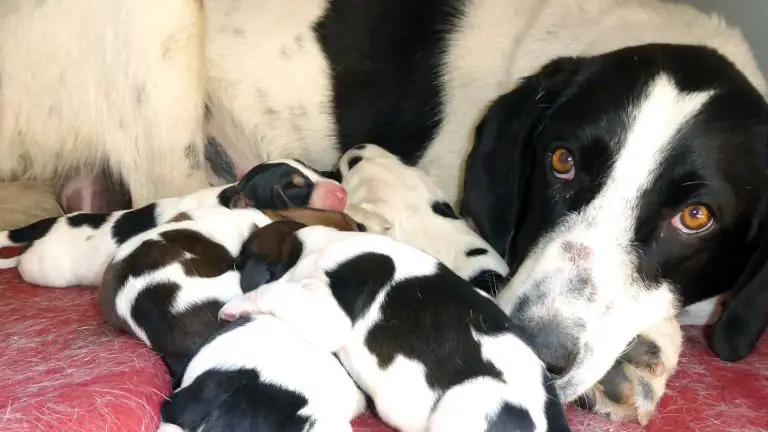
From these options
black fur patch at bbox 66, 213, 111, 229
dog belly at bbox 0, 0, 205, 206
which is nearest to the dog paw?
black fur patch at bbox 66, 213, 111, 229

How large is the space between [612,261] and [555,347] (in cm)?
20

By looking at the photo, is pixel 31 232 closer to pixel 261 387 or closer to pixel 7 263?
pixel 7 263

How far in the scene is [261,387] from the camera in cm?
126

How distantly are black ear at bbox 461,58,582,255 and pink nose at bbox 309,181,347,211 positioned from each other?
29 centimetres

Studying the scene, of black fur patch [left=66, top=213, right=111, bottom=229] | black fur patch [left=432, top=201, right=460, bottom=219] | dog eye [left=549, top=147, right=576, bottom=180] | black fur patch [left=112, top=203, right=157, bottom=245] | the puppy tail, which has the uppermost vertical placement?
dog eye [left=549, top=147, right=576, bottom=180]

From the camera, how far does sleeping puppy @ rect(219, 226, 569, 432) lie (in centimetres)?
127

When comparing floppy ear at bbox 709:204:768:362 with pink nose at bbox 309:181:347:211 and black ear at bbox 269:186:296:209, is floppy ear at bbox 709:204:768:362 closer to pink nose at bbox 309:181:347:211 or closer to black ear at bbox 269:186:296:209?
pink nose at bbox 309:181:347:211

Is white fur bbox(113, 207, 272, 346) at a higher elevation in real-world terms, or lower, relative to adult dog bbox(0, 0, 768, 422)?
lower

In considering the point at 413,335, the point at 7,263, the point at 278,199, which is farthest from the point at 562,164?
the point at 7,263

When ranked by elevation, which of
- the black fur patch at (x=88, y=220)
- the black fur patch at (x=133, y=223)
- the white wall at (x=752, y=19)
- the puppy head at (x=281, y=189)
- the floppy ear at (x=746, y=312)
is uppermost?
the white wall at (x=752, y=19)

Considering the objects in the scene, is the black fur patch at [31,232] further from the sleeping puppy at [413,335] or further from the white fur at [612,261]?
the white fur at [612,261]

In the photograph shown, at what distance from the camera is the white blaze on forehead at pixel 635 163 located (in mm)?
1503

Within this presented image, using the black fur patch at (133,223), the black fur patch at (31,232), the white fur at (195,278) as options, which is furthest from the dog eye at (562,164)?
the black fur patch at (31,232)

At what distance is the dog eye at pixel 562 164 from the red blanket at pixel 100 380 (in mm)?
446
